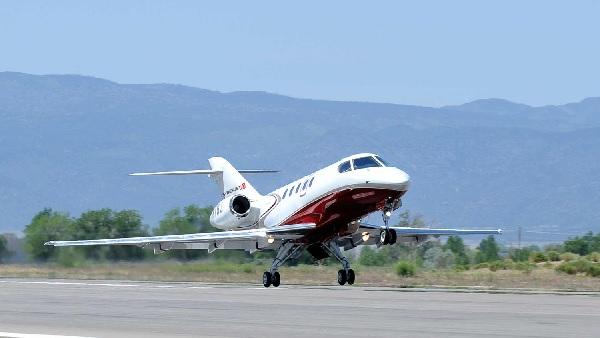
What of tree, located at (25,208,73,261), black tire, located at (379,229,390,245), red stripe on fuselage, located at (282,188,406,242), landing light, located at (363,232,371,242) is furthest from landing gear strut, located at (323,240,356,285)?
tree, located at (25,208,73,261)

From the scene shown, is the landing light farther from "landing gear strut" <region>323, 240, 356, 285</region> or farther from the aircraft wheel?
the aircraft wheel

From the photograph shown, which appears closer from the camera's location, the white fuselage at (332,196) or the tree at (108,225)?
the white fuselage at (332,196)

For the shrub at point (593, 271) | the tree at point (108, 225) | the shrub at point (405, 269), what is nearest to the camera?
the shrub at point (593, 271)

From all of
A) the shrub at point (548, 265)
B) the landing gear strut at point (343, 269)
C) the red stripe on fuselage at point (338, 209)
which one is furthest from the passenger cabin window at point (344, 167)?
the shrub at point (548, 265)

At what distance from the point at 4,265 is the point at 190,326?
33875 mm

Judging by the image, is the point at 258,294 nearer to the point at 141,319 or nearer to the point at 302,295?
the point at 302,295

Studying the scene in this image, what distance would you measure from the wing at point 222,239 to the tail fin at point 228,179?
3.59m

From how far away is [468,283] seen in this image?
143 ft

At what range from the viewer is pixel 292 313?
27781mm

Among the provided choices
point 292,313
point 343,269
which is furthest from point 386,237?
point 292,313

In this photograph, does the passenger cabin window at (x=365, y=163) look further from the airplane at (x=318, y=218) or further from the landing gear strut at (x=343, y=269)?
the landing gear strut at (x=343, y=269)

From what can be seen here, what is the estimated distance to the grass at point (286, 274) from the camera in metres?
45.4

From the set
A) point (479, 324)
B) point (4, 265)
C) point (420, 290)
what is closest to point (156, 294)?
point (420, 290)

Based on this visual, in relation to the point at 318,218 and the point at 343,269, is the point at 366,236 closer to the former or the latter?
the point at 343,269
